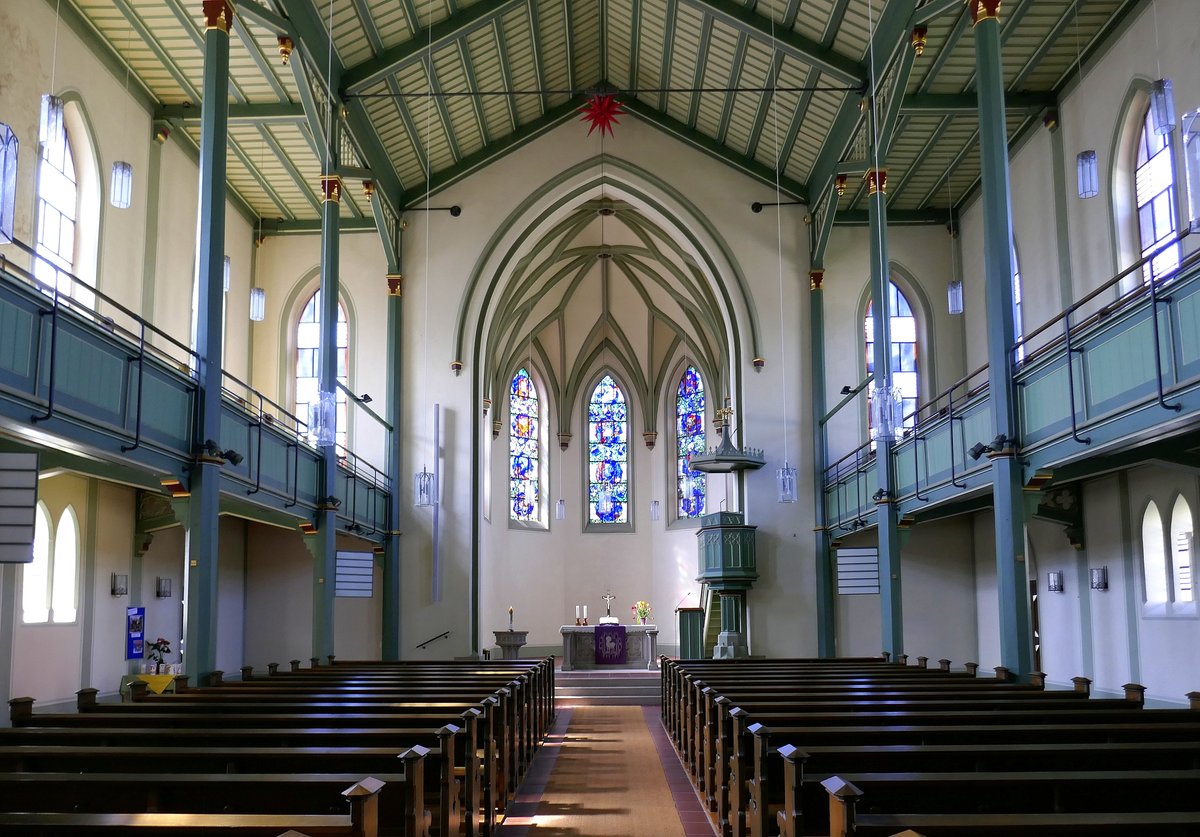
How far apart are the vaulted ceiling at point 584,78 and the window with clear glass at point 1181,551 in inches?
268

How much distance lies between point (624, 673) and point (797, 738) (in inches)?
676

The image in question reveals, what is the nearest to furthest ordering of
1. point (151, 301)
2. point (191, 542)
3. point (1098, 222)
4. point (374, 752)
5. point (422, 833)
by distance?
point (422, 833), point (374, 752), point (191, 542), point (1098, 222), point (151, 301)

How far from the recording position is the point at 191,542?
11805 millimetres

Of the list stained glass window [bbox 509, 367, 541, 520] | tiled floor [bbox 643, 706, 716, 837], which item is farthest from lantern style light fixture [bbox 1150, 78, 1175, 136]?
stained glass window [bbox 509, 367, 541, 520]

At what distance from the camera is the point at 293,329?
23812 mm

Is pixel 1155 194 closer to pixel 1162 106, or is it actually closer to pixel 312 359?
pixel 1162 106

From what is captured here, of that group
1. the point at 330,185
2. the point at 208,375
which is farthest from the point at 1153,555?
the point at 330,185

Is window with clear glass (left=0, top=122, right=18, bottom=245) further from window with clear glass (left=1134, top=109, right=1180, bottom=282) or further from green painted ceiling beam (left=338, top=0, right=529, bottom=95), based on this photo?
window with clear glass (left=1134, top=109, right=1180, bottom=282)

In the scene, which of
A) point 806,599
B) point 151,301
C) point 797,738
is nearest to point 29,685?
point 151,301

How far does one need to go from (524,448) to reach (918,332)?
13.0 meters

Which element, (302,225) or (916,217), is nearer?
(916,217)

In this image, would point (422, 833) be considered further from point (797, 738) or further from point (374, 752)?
point (797, 738)

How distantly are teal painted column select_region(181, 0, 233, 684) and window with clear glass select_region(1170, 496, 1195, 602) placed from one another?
11.8 m

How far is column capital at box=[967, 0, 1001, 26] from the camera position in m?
12.4
